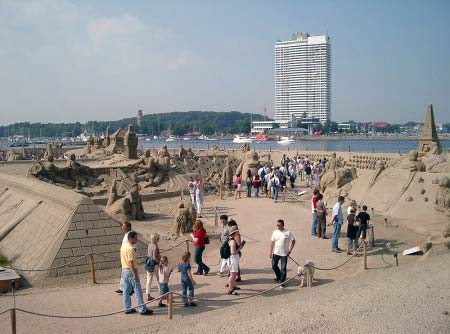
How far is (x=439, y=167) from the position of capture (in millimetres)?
16938

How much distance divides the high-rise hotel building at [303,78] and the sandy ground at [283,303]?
14892cm

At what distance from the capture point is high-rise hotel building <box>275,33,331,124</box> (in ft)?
523

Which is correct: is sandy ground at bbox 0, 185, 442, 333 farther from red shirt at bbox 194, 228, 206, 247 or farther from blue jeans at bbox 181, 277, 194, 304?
red shirt at bbox 194, 228, 206, 247

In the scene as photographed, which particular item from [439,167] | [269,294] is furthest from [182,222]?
[439,167]

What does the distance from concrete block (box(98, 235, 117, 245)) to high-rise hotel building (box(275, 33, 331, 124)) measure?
14920 centimetres

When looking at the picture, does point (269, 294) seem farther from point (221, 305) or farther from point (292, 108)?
point (292, 108)

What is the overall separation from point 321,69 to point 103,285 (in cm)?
15867

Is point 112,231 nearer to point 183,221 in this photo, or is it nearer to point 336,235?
point 183,221

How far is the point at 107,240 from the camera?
384 inches

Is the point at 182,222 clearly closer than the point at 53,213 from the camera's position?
No

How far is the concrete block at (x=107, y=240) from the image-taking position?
31.8 feet

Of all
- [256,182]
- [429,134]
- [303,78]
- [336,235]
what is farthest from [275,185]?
[303,78]

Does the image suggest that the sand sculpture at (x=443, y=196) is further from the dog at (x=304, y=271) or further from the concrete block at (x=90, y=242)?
the concrete block at (x=90, y=242)

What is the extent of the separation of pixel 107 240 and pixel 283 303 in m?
4.28
